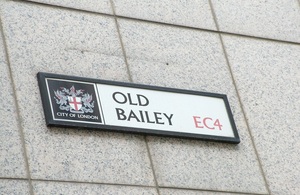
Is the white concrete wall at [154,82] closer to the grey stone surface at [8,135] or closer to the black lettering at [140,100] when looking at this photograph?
the grey stone surface at [8,135]

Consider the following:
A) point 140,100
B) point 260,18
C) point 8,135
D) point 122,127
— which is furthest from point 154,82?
point 260,18

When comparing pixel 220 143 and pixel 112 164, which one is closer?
pixel 112 164

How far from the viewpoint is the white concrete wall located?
633cm

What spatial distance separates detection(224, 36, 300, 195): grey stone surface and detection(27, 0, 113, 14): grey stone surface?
1196mm

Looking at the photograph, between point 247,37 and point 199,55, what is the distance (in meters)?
0.68

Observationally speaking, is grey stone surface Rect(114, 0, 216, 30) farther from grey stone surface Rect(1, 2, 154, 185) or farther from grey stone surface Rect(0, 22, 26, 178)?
grey stone surface Rect(0, 22, 26, 178)

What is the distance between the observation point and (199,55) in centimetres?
763

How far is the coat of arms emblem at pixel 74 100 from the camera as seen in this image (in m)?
6.54

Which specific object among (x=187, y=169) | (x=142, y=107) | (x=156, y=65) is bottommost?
(x=187, y=169)

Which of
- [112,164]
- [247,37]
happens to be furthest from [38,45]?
[247,37]

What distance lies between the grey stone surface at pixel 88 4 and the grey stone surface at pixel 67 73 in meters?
0.07

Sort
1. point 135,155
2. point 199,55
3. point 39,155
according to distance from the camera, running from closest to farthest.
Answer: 1. point 39,155
2. point 135,155
3. point 199,55

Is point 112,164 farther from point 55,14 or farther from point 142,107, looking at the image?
point 55,14

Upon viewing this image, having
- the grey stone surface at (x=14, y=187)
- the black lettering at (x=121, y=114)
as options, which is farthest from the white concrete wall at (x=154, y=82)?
the black lettering at (x=121, y=114)
